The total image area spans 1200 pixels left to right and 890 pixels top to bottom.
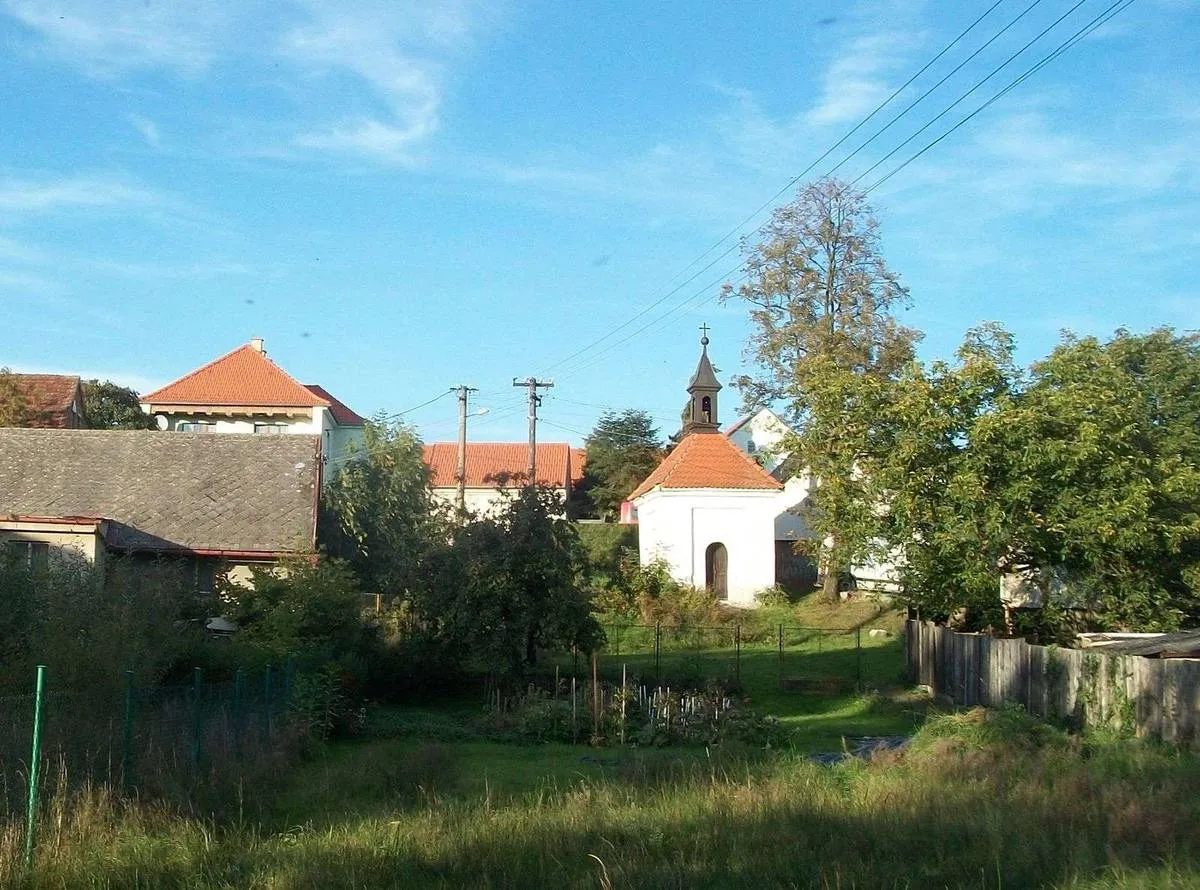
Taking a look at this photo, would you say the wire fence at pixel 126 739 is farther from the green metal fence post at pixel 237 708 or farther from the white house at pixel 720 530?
the white house at pixel 720 530

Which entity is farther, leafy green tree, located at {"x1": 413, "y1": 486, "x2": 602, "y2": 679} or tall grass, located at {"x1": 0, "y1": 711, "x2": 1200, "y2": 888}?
leafy green tree, located at {"x1": 413, "y1": 486, "x2": 602, "y2": 679}

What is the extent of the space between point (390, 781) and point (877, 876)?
21.7 feet

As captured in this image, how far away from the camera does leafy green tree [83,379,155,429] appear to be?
6053 cm

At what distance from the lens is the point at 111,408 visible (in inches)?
2422

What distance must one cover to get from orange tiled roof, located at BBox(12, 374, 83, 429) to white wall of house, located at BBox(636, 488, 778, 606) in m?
24.0

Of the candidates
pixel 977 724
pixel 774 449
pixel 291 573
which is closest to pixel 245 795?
pixel 977 724

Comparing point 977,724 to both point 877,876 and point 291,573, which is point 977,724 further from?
point 291,573

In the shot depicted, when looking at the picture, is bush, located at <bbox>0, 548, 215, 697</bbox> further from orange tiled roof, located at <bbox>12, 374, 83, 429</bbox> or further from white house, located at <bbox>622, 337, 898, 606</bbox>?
orange tiled roof, located at <bbox>12, 374, 83, 429</bbox>

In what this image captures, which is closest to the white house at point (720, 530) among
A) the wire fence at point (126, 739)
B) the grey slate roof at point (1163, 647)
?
the grey slate roof at point (1163, 647)

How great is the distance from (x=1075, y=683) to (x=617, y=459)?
5407 cm

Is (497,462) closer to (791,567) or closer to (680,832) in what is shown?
(791,567)

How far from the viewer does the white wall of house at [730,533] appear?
45.5 m

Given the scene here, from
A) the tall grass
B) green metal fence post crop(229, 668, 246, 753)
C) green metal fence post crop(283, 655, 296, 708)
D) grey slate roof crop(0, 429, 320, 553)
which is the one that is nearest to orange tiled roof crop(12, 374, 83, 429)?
grey slate roof crop(0, 429, 320, 553)

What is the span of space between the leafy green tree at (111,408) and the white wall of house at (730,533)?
29275mm
